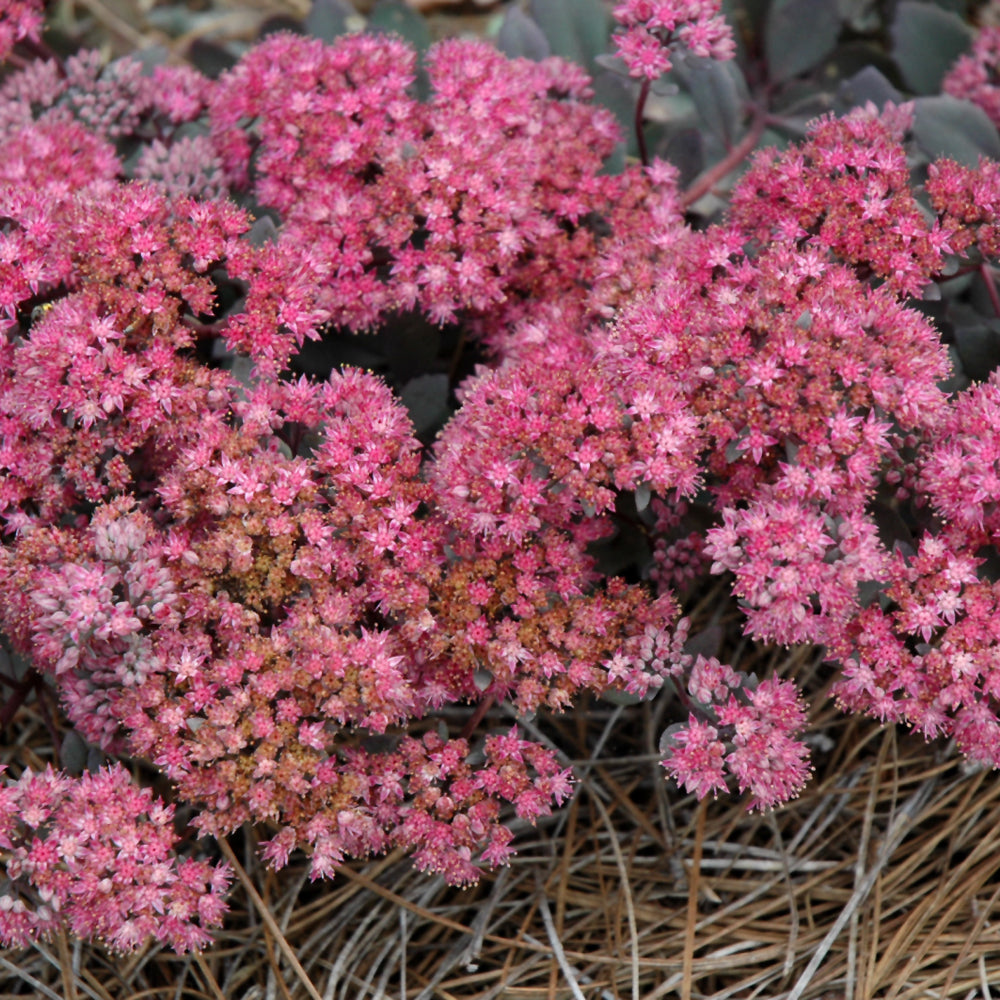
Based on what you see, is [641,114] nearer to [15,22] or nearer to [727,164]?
[727,164]

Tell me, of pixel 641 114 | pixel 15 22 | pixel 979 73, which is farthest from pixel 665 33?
pixel 15 22

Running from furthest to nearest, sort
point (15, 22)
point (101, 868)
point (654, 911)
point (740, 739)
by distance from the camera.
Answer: point (15, 22) < point (654, 911) < point (740, 739) < point (101, 868)

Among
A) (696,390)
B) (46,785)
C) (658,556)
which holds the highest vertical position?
(696,390)

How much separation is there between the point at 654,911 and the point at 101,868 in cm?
110

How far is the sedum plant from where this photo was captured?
1.67m

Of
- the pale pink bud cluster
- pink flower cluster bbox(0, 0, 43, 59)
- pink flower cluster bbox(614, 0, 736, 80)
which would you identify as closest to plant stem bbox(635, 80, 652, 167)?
pink flower cluster bbox(614, 0, 736, 80)

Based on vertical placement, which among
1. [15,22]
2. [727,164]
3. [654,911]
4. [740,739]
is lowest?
[654,911]

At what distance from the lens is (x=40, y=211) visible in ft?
6.46

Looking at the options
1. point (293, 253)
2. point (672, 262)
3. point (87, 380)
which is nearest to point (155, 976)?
point (87, 380)

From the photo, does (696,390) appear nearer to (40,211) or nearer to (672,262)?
(672,262)

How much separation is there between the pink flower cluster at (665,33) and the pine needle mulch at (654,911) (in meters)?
1.39

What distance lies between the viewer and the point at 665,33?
2137 millimetres

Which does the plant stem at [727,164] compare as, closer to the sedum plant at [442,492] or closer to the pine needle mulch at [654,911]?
the sedum plant at [442,492]

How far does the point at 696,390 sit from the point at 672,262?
15.0 inches
